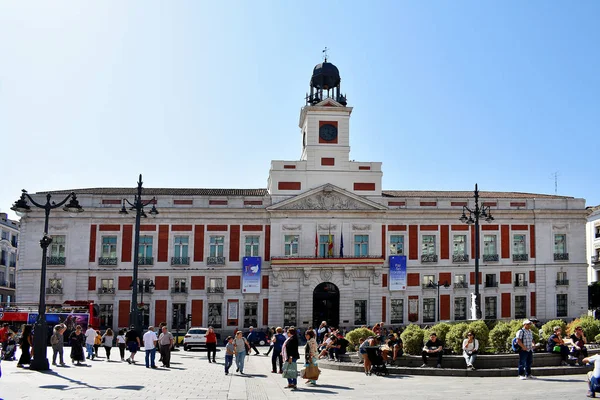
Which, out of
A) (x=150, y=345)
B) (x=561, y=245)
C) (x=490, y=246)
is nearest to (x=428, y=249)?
(x=490, y=246)

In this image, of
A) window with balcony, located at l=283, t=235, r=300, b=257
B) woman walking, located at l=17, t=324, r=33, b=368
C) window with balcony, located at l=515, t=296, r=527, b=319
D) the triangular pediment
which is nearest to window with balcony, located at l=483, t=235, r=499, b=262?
window with balcony, located at l=515, t=296, r=527, b=319

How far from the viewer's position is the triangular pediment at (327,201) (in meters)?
48.7

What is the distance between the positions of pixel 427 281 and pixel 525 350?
31.6 meters

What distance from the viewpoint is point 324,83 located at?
52156mm

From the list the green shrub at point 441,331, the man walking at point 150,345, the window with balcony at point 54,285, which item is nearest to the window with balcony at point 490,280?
the green shrub at point 441,331

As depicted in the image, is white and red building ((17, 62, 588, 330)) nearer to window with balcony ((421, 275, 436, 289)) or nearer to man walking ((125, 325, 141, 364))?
window with balcony ((421, 275, 436, 289))

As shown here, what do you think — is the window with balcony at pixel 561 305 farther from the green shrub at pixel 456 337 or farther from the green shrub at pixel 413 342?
the green shrub at pixel 413 342

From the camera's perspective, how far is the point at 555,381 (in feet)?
59.8

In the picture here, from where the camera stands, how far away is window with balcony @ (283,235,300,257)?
4894 cm

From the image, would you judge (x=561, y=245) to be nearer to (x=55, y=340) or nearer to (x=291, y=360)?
(x=291, y=360)

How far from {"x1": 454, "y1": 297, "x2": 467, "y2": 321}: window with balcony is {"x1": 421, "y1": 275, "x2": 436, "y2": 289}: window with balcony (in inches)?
79.2

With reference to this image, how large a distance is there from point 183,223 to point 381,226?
13529 millimetres

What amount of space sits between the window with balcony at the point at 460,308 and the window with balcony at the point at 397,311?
3.83m

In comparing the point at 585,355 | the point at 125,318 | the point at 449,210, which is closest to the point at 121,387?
the point at 585,355
